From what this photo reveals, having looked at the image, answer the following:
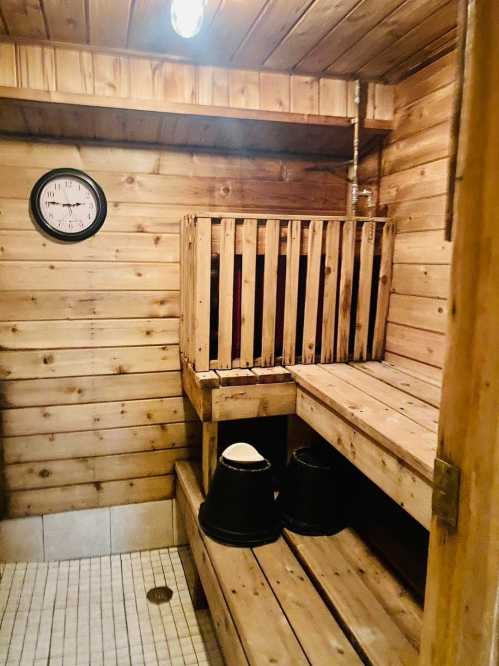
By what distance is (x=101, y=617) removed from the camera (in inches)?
91.0

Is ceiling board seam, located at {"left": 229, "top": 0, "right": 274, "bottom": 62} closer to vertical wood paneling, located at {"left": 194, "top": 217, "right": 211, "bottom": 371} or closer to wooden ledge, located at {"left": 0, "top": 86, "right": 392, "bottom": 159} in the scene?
wooden ledge, located at {"left": 0, "top": 86, "right": 392, "bottom": 159}

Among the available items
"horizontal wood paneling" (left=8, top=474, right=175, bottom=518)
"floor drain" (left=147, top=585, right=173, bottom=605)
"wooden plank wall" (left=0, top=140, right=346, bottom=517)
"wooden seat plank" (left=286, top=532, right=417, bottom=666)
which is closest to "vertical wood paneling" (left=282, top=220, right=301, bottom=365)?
"wooden plank wall" (left=0, top=140, right=346, bottom=517)

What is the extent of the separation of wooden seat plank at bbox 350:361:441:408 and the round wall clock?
4.83ft

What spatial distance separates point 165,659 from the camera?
2100mm

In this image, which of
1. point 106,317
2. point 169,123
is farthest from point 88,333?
point 169,123

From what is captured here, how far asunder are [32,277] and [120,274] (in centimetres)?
42

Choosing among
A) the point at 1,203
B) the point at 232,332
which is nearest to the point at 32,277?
the point at 1,203

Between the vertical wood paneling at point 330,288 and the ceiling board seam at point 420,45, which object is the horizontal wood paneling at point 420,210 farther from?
the vertical wood paneling at point 330,288

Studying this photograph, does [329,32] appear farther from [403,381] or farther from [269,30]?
[403,381]

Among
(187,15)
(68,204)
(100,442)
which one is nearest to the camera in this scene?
(187,15)

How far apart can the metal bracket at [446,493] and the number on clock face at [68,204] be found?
2175 millimetres

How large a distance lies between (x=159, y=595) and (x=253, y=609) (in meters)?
1.05

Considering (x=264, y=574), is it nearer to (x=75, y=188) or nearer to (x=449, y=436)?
(x=449, y=436)

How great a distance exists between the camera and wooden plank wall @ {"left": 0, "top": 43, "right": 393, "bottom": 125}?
6.84ft
